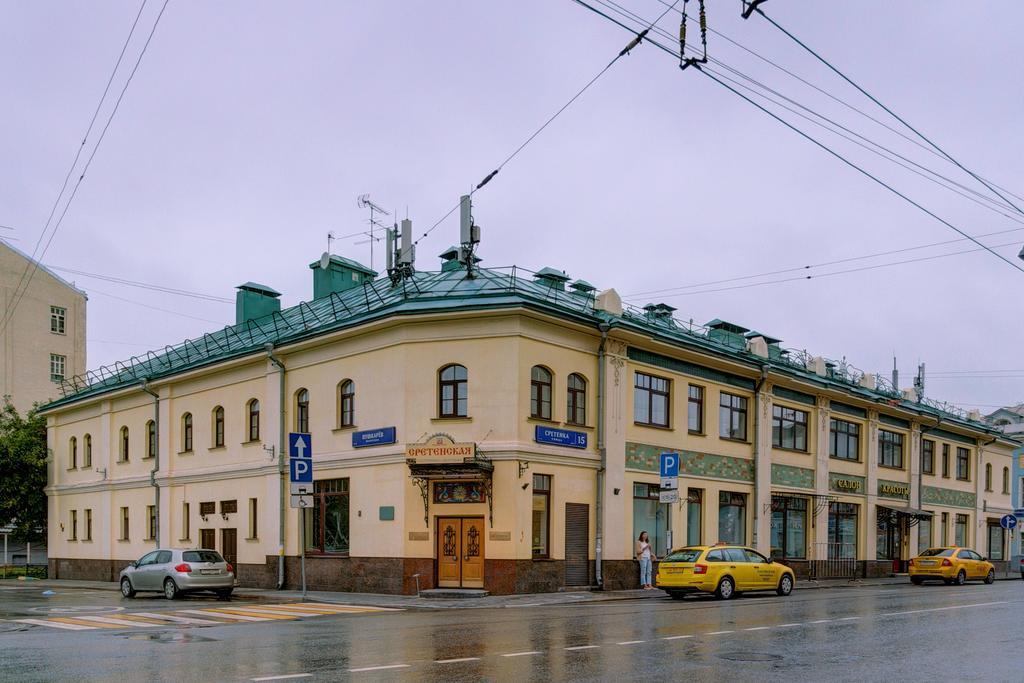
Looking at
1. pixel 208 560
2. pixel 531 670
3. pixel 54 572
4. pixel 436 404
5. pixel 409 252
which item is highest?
pixel 409 252

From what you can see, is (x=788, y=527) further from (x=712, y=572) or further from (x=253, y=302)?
(x=253, y=302)

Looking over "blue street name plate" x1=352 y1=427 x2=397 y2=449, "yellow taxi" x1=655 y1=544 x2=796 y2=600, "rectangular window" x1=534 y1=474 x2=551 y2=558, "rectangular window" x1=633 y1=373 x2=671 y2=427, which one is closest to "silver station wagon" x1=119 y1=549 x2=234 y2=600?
"blue street name plate" x1=352 y1=427 x2=397 y2=449

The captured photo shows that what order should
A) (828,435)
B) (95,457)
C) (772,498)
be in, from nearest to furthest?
(772,498) < (828,435) < (95,457)

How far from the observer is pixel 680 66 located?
1246cm

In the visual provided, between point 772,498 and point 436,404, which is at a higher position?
point 436,404

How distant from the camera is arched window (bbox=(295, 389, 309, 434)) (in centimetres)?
2866

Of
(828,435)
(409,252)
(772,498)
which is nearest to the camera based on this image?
(409,252)

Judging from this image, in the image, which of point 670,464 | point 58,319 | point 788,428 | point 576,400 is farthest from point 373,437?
point 58,319

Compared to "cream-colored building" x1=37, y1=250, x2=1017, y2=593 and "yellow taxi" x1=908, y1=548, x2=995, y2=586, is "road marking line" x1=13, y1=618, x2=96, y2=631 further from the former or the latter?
"yellow taxi" x1=908, y1=548, x2=995, y2=586

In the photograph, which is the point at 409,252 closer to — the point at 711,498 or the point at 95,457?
the point at 711,498

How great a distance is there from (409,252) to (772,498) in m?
14.9

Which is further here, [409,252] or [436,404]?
[409,252]

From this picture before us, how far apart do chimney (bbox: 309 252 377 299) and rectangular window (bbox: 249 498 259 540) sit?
903 cm

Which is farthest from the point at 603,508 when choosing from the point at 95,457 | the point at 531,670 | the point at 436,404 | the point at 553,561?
the point at 95,457
